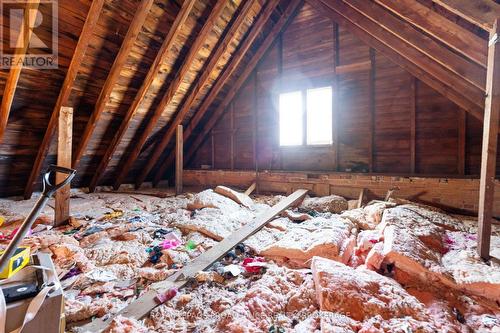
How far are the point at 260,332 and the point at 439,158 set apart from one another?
12.9 feet

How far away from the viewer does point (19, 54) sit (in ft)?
8.10

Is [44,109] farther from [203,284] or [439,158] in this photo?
[439,158]

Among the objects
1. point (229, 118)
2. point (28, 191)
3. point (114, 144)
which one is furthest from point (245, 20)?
point (28, 191)

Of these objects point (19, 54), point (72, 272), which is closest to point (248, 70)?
point (19, 54)

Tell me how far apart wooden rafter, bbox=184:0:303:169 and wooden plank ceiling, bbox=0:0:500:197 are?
0.09 ft

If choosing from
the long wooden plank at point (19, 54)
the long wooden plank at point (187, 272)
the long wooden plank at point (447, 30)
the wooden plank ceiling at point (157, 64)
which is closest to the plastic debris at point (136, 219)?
the long wooden plank at point (187, 272)

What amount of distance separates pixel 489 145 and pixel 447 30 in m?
0.89

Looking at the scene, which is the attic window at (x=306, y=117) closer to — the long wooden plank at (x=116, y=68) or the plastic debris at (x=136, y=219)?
the long wooden plank at (x=116, y=68)

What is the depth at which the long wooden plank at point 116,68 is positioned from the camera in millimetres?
2701

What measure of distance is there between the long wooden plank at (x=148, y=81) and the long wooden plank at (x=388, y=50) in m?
2.20

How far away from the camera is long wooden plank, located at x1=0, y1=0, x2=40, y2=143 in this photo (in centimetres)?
227

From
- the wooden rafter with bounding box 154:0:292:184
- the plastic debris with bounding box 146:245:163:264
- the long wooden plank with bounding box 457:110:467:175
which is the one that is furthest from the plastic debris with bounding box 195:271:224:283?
the long wooden plank with bounding box 457:110:467:175

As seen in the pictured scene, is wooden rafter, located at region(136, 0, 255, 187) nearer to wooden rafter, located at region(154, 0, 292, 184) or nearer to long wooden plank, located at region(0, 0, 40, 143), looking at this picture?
wooden rafter, located at region(154, 0, 292, 184)

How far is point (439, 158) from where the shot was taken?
3.60m
